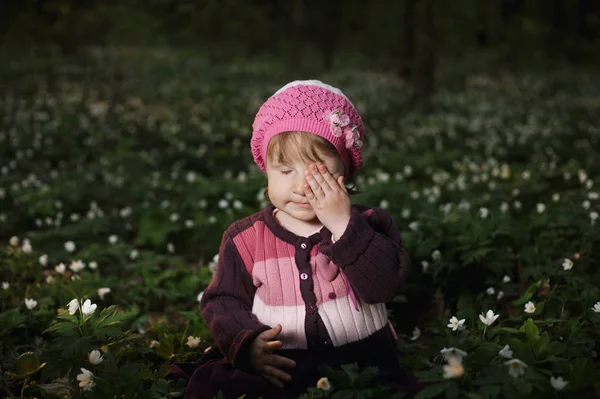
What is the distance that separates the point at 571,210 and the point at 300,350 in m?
3.00

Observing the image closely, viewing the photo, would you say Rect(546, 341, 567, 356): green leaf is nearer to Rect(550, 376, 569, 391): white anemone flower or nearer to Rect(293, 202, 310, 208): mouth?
Rect(550, 376, 569, 391): white anemone flower

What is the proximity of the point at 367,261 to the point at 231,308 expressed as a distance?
684 mm

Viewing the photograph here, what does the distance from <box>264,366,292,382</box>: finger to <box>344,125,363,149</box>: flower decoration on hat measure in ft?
3.40

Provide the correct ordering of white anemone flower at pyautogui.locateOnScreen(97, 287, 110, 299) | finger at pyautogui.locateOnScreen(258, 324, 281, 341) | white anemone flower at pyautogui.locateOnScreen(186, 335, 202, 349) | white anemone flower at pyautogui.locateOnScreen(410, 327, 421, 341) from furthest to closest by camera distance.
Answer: white anemone flower at pyautogui.locateOnScreen(97, 287, 110, 299) < white anemone flower at pyautogui.locateOnScreen(410, 327, 421, 341) < white anemone flower at pyautogui.locateOnScreen(186, 335, 202, 349) < finger at pyautogui.locateOnScreen(258, 324, 281, 341)

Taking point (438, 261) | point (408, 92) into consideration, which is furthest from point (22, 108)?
point (438, 261)

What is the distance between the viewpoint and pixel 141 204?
670 centimetres

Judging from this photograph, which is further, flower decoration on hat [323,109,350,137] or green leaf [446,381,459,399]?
flower decoration on hat [323,109,350,137]

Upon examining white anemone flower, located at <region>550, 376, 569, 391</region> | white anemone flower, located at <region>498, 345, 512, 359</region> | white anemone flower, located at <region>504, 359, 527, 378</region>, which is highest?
white anemone flower, located at <region>504, 359, 527, 378</region>

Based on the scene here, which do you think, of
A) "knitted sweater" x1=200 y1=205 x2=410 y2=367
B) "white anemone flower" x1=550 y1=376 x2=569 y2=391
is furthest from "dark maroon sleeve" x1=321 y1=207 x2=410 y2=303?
"white anemone flower" x1=550 y1=376 x2=569 y2=391

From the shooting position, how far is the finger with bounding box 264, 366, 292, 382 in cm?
260

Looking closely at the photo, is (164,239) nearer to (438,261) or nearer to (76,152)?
(438,261)

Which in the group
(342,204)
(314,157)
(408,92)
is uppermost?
(314,157)

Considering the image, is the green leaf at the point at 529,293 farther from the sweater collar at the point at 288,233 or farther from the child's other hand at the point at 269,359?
the child's other hand at the point at 269,359

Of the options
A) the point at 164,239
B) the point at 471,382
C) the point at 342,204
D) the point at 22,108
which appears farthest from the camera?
the point at 22,108
